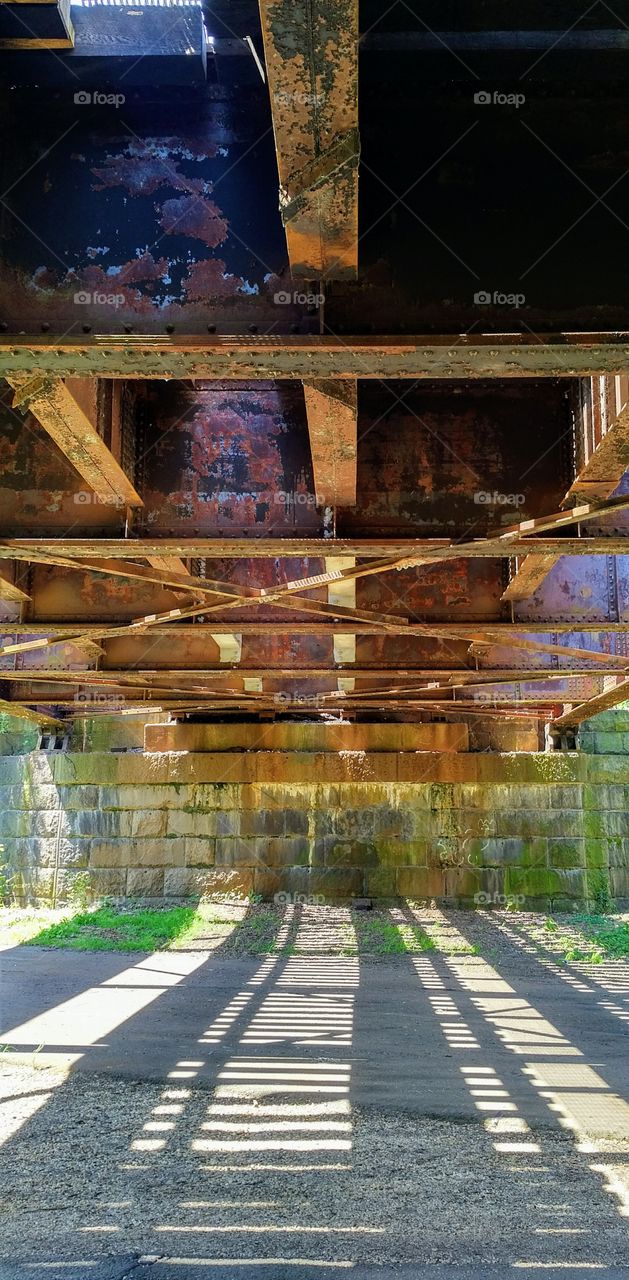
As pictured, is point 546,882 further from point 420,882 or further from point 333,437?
point 333,437

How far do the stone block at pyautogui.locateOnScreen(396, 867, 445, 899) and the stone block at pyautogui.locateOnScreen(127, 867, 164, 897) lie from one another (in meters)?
5.13

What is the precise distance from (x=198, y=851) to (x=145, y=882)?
52.1 inches

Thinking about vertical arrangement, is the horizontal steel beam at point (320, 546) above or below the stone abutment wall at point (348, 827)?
above

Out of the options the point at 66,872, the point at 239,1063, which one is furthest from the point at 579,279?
the point at 66,872

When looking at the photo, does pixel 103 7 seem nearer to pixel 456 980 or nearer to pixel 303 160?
pixel 303 160

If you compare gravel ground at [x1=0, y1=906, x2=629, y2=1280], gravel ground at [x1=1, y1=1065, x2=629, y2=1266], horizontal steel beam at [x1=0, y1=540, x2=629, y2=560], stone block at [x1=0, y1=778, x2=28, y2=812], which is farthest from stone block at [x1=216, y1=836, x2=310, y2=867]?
horizontal steel beam at [x1=0, y1=540, x2=629, y2=560]

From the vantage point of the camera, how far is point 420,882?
62.5 feet

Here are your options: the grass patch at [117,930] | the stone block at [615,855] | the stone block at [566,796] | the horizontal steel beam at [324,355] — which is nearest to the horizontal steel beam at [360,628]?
the horizontal steel beam at [324,355]

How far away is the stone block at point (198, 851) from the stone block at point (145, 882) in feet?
2.31

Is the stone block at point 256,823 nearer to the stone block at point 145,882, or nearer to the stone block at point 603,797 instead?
the stone block at point 145,882

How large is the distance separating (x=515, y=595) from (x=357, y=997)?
228 inches

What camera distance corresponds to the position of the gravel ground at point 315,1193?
16.0ft

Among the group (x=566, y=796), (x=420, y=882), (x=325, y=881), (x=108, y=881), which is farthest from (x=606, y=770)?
(x=108, y=881)

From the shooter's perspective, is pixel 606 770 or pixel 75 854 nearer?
pixel 606 770
